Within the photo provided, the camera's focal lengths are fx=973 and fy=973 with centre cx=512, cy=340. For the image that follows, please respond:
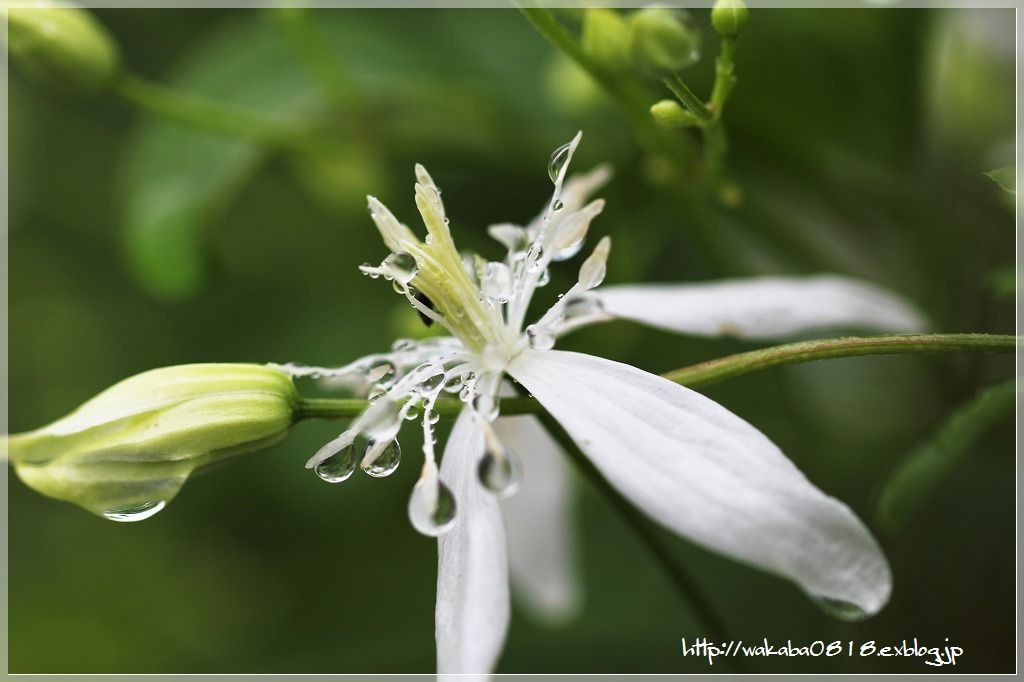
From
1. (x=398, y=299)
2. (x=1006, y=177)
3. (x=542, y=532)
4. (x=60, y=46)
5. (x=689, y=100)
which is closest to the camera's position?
(x=1006, y=177)

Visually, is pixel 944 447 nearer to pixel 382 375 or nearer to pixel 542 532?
pixel 382 375

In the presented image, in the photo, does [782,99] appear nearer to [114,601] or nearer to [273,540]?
[273,540]

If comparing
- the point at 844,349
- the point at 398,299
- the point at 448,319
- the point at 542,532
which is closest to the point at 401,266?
the point at 448,319

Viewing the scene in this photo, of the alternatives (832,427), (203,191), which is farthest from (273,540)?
(832,427)

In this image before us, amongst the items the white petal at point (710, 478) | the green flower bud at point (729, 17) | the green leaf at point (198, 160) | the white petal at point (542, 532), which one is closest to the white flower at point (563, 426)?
the white petal at point (710, 478)

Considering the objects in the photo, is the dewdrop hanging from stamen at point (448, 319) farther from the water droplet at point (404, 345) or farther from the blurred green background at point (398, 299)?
the blurred green background at point (398, 299)

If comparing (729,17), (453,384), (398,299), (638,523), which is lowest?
(638,523)
